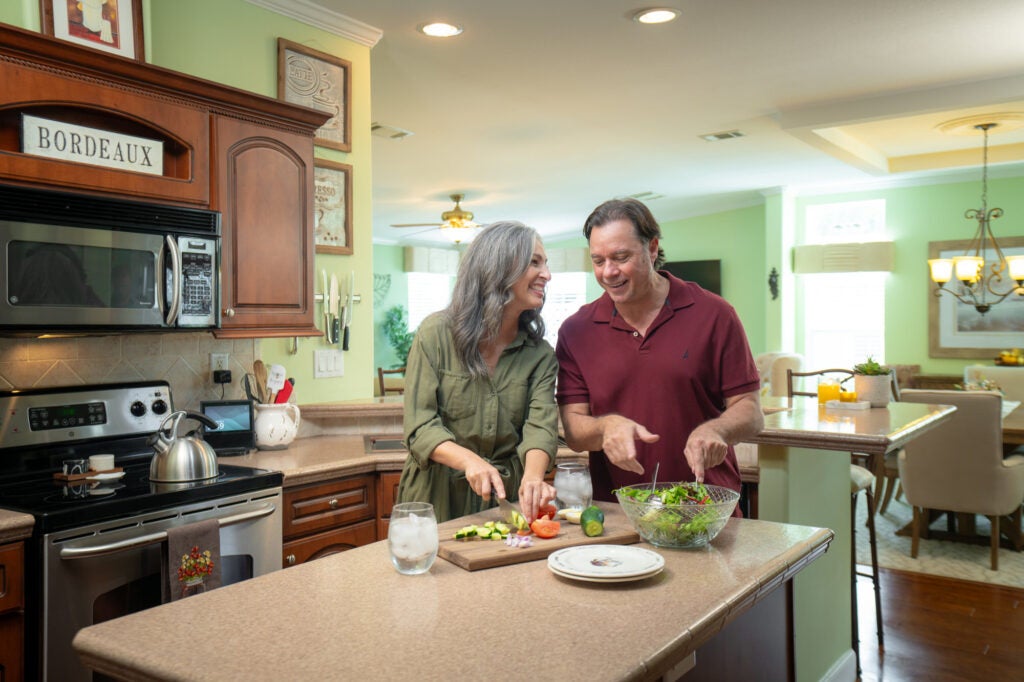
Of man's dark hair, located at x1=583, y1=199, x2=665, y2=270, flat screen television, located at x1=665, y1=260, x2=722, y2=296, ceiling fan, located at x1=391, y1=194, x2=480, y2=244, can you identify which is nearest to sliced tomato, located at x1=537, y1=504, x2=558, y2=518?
man's dark hair, located at x1=583, y1=199, x2=665, y2=270

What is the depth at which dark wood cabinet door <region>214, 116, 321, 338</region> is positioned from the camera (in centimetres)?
283

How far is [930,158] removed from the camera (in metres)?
7.50

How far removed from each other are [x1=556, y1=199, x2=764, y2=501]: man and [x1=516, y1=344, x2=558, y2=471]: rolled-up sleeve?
0.10m

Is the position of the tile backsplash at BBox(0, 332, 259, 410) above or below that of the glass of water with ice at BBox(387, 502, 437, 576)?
above

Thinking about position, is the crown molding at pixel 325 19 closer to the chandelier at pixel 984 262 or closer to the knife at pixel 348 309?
the knife at pixel 348 309

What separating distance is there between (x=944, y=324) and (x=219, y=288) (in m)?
7.34

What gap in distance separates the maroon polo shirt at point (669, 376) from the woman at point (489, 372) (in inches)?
6.4

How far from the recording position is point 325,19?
3639 mm

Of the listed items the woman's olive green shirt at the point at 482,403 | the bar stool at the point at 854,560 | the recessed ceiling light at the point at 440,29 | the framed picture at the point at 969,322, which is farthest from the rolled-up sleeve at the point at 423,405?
the framed picture at the point at 969,322

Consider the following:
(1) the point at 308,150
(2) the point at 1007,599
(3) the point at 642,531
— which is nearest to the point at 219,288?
(1) the point at 308,150

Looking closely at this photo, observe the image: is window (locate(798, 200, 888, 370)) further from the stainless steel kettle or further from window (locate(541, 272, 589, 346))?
the stainless steel kettle

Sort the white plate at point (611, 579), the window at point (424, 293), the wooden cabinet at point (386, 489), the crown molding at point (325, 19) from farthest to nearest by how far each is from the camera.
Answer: the window at point (424, 293), the crown molding at point (325, 19), the wooden cabinet at point (386, 489), the white plate at point (611, 579)

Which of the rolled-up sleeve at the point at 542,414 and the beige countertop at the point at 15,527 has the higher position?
the rolled-up sleeve at the point at 542,414

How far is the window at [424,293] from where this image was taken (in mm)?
12070
